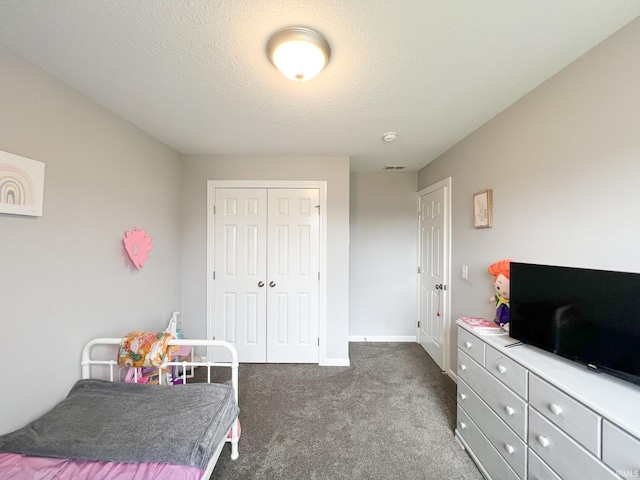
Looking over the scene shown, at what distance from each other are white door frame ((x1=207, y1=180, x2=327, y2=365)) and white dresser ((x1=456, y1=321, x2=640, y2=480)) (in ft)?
4.74

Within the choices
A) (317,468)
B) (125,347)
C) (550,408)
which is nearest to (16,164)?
(125,347)

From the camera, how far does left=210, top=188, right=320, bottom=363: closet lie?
2752 mm

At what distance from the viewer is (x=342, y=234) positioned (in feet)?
9.02

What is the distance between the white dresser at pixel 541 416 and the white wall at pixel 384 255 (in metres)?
1.77

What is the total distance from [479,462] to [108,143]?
3.31m

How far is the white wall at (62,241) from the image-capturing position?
4.02ft

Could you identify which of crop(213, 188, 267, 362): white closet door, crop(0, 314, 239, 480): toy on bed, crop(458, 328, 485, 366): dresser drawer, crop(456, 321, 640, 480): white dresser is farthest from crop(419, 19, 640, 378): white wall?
crop(213, 188, 267, 362): white closet door

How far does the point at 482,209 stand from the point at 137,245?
2912 millimetres

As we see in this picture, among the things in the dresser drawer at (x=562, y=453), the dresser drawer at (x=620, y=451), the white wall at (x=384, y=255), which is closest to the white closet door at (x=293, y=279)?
the white wall at (x=384, y=255)

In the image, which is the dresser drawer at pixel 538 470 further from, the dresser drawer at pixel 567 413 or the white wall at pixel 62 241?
the white wall at pixel 62 241

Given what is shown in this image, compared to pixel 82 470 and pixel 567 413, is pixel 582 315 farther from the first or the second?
pixel 82 470

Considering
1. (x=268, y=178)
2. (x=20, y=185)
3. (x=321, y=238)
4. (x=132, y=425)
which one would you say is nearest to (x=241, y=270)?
(x=321, y=238)

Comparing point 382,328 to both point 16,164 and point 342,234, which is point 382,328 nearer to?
point 342,234

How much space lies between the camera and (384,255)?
11.2 ft
